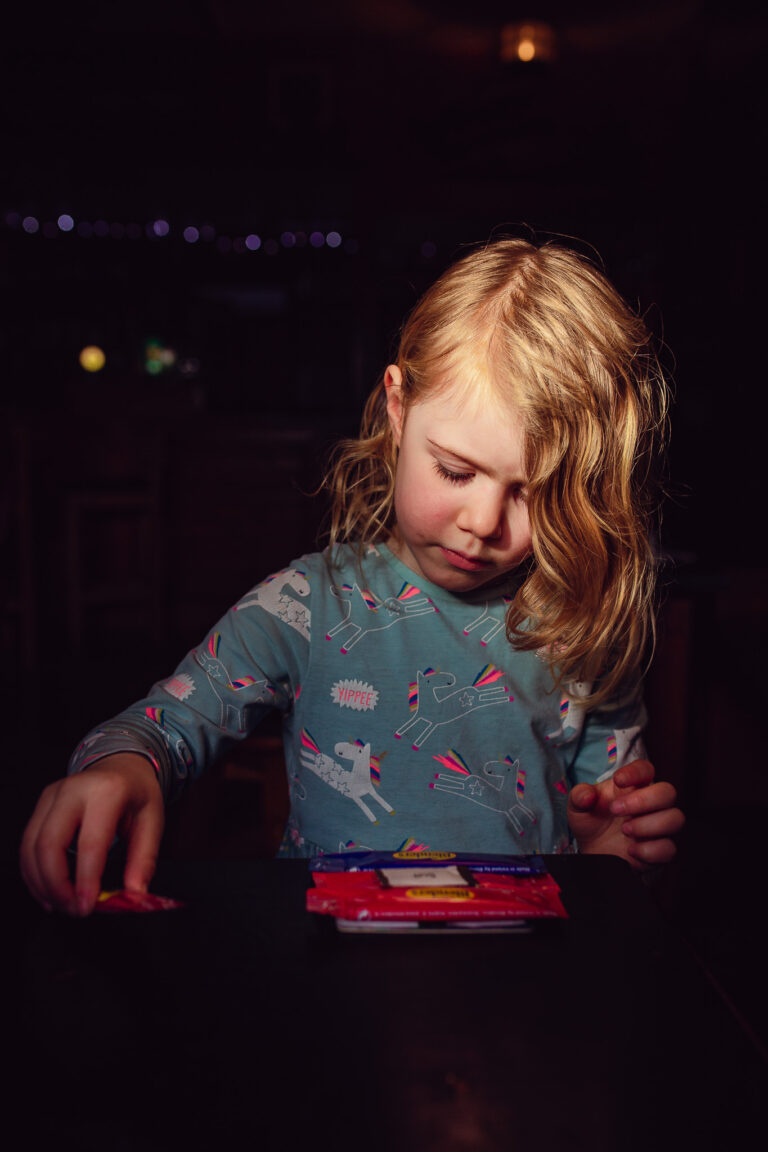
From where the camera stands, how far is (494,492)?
764mm

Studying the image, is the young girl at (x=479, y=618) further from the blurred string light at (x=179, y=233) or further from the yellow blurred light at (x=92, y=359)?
the yellow blurred light at (x=92, y=359)

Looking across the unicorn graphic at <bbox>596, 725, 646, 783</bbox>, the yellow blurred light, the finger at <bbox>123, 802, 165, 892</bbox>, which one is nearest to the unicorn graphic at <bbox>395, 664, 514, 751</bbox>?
the unicorn graphic at <bbox>596, 725, 646, 783</bbox>

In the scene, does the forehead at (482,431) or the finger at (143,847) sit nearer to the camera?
the finger at (143,847)

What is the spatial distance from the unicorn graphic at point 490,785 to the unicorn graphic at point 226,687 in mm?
194

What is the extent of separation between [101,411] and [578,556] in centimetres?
384

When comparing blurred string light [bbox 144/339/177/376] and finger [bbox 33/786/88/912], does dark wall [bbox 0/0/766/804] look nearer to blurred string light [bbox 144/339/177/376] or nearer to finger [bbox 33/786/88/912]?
blurred string light [bbox 144/339/177/376]

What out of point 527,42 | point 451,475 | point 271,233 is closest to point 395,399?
point 451,475

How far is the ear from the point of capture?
88 cm

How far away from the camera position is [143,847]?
0.58 m

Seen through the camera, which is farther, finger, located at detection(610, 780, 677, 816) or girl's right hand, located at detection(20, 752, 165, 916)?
finger, located at detection(610, 780, 677, 816)

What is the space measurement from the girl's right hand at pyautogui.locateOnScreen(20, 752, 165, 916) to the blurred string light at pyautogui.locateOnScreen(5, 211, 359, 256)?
5925 millimetres

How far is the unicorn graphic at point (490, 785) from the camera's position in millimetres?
877

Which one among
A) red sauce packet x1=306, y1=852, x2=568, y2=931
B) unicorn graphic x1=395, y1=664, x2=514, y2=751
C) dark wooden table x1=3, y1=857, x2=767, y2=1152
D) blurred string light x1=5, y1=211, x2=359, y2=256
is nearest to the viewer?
dark wooden table x1=3, y1=857, x2=767, y2=1152

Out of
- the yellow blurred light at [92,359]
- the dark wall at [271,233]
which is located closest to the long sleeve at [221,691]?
the dark wall at [271,233]
